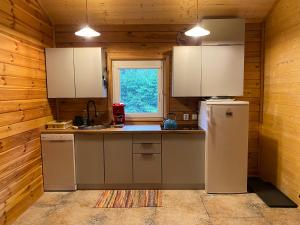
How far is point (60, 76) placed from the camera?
3.48 m

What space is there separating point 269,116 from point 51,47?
11.1 ft

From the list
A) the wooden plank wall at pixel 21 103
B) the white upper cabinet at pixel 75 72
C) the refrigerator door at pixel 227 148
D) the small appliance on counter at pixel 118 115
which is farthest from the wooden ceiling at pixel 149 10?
the refrigerator door at pixel 227 148

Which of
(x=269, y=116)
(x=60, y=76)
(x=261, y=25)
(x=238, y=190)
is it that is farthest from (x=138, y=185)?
(x=261, y=25)

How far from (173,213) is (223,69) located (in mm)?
2010

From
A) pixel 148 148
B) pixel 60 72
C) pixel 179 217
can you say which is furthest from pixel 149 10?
pixel 179 217

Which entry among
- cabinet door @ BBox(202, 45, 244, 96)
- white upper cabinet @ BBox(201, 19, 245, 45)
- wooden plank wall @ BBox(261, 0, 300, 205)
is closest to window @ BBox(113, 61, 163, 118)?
cabinet door @ BBox(202, 45, 244, 96)

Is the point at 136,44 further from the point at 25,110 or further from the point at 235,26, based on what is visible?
the point at 25,110

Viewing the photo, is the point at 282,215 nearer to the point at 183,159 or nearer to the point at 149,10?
the point at 183,159

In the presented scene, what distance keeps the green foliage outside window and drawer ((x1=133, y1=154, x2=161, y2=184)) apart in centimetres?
84

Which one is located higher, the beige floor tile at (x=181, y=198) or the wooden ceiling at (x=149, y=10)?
the wooden ceiling at (x=149, y=10)

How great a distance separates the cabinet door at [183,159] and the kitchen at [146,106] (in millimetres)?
14

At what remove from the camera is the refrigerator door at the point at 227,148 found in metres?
3.11

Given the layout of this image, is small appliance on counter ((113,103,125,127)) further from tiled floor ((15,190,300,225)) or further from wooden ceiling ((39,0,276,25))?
wooden ceiling ((39,0,276,25))

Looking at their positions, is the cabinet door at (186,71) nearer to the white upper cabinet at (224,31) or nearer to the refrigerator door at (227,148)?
the white upper cabinet at (224,31)
